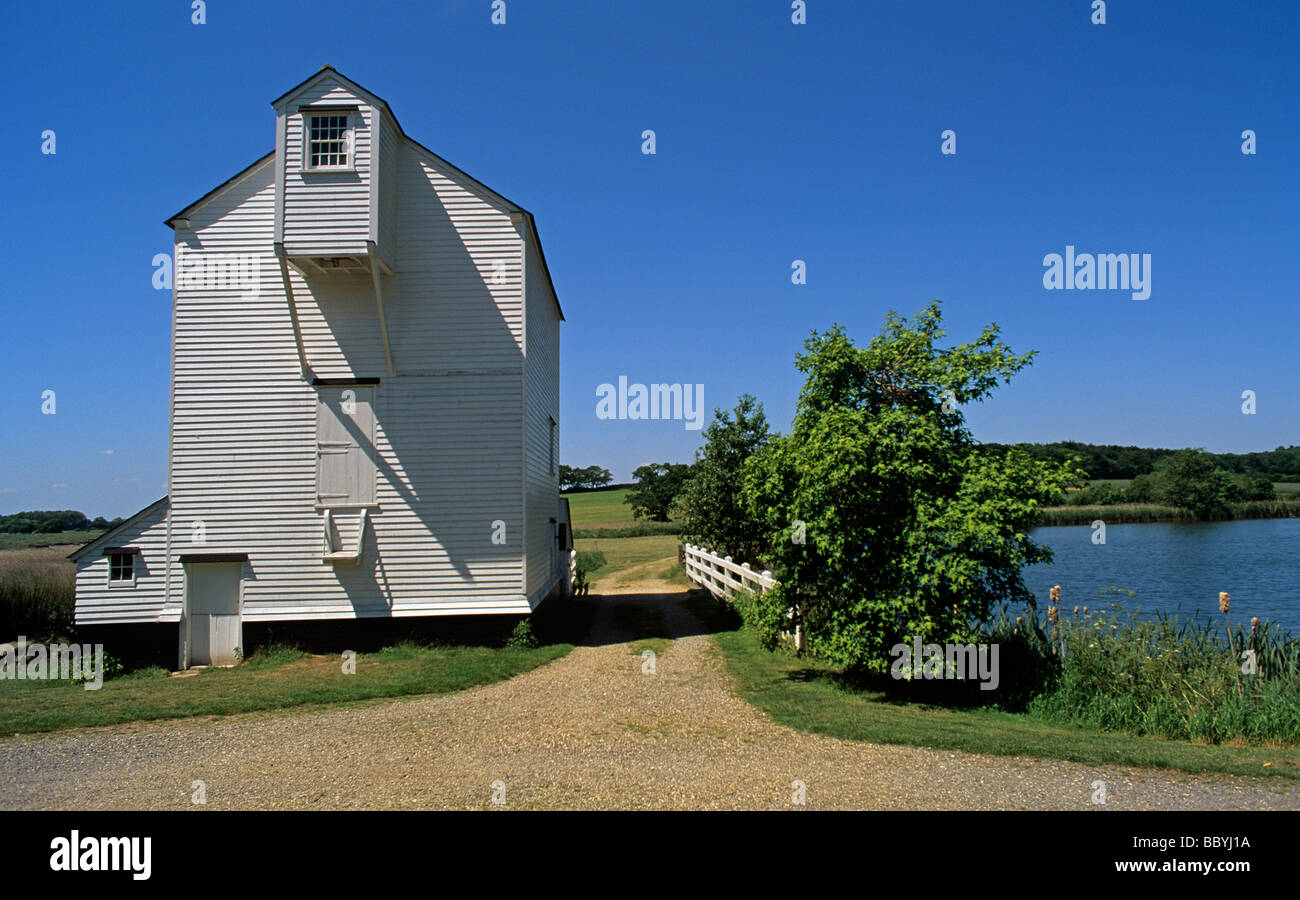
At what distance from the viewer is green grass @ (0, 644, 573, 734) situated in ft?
33.6

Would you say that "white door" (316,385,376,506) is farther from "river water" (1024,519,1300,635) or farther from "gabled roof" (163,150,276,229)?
"river water" (1024,519,1300,635)

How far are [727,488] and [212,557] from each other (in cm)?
1419

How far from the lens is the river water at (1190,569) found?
19.2 m

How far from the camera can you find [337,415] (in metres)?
14.3

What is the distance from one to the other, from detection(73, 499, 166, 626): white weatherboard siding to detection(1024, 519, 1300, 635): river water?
16625mm

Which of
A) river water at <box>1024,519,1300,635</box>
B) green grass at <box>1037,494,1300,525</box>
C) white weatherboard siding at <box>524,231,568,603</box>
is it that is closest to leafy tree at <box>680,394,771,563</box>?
white weatherboard siding at <box>524,231,568,603</box>

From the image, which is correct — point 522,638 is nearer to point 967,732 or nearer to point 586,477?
point 967,732

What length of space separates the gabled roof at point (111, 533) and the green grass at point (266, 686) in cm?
235

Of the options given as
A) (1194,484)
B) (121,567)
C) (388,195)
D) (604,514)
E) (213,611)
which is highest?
(388,195)

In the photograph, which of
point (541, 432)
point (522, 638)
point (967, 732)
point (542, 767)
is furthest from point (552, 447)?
point (967, 732)

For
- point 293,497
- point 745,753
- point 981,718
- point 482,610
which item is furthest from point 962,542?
point 293,497

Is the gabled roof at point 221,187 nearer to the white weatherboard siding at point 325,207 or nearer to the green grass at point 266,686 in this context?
the white weatherboard siding at point 325,207

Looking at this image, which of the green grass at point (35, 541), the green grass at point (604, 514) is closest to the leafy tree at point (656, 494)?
the green grass at point (604, 514)

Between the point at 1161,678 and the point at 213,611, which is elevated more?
the point at 213,611
